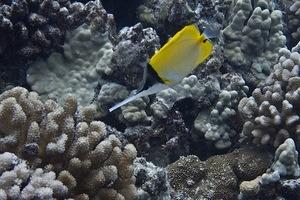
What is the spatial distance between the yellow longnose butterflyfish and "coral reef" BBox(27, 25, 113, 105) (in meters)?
2.23

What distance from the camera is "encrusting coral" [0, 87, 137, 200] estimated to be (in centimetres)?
307

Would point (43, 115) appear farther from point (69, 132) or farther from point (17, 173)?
point (17, 173)

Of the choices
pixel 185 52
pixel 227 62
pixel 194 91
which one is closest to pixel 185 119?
pixel 194 91

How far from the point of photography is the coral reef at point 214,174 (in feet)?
14.1

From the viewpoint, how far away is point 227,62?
18.6 ft

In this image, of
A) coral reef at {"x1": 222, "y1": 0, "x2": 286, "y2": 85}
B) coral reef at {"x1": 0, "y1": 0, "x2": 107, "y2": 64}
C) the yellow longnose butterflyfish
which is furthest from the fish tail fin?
coral reef at {"x1": 222, "y1": 0, "x2": 286, "y2": 85}

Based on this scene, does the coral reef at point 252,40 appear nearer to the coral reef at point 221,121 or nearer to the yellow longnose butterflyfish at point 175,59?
the coral reef at point 221,121

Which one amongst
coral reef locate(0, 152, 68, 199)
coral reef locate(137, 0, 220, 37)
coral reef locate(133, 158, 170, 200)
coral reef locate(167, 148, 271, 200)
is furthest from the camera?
coral reef locate(137, 0, 220, 37)

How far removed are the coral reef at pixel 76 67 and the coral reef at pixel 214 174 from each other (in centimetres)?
137

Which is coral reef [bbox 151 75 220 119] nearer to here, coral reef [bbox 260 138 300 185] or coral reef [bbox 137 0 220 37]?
coral reef [bbox 137 0 220 37]

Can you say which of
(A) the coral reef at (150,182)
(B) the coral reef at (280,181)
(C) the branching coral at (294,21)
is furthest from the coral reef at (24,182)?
(C) the branching coral at (294,21)

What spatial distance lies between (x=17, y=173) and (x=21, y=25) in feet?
7.11

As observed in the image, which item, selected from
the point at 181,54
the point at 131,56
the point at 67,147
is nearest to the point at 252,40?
the point at 131,56

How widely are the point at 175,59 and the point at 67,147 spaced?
46.8 inches
